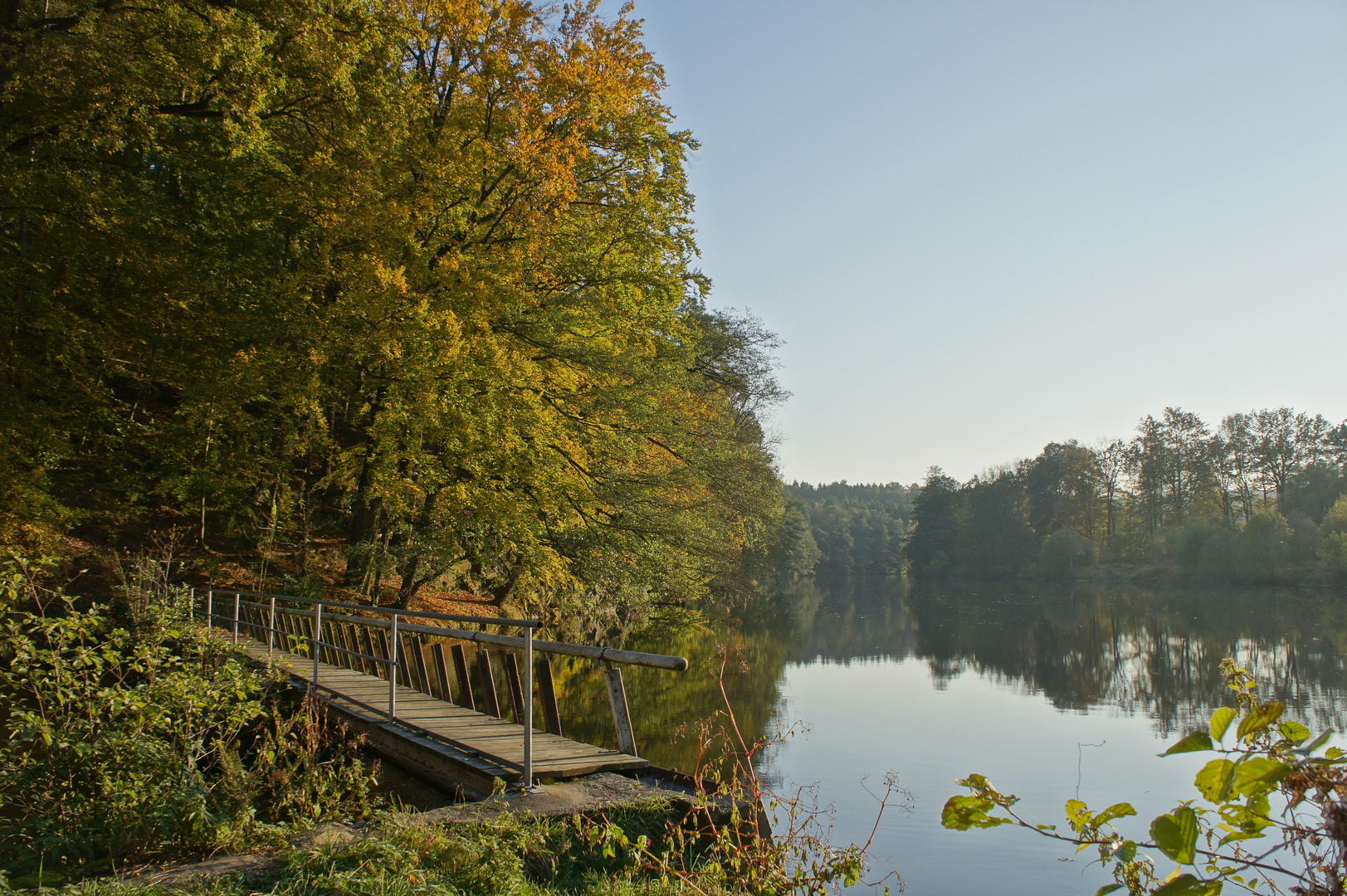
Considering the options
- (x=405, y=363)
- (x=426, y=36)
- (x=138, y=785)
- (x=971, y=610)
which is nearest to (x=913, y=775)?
(x=405, y=363)

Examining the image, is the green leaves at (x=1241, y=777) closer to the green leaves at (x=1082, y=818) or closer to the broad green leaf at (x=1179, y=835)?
the broad green leaf at (x=1179, y=835)

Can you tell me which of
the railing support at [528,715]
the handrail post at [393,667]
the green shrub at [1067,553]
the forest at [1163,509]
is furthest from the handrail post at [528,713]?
the green shrub at [1067,553]

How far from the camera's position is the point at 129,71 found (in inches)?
443

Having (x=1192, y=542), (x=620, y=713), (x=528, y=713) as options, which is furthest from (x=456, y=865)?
(x=1192, y=542)

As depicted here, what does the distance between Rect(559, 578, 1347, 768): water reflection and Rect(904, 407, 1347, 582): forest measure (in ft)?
12.0

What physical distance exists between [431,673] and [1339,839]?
56.7 feet

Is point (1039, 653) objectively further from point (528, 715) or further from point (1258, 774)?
point (1258, 774)

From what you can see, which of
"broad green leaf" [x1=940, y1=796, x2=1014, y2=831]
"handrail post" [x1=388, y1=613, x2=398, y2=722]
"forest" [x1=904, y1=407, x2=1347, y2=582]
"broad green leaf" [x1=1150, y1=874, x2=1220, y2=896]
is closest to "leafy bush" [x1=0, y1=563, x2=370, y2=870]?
"handrail post" [x1=388, y1=613, x2=398, y2=722]

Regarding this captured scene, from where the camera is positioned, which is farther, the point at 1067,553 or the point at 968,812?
the point at 1067,553

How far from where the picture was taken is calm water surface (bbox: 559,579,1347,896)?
9297mm

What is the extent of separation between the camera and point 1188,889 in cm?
97

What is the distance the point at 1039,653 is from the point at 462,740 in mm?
23275

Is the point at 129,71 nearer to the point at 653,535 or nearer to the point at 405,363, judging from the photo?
the point at 405,363

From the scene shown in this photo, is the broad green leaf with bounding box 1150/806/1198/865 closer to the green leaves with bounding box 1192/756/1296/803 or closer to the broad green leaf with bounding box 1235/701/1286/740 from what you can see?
the green leaves with bounding box 1192/756/1296/803
